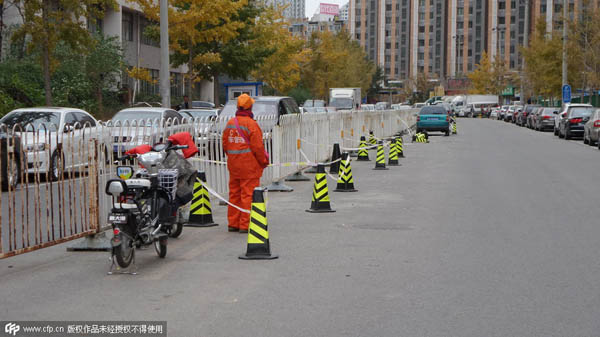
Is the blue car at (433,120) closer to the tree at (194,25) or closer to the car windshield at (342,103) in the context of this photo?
the tree at (194,25)

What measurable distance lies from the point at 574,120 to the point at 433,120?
298 inches

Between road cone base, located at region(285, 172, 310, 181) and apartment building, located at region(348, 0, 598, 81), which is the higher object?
apartment building, located at region(348, 0, 598, 81)

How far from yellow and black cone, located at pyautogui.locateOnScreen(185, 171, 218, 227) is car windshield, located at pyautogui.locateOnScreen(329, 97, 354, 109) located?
153 feet

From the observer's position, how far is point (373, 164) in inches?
917

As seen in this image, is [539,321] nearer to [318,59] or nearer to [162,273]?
[162,273]

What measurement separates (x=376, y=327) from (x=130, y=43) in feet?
157

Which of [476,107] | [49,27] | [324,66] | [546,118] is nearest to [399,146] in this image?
[49,27]

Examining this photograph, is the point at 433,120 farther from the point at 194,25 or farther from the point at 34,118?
the point at 34,118

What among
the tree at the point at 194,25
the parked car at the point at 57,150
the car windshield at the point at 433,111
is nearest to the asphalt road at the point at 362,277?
the parked car at the point at 57,150

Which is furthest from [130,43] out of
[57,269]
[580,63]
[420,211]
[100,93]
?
[57,269]

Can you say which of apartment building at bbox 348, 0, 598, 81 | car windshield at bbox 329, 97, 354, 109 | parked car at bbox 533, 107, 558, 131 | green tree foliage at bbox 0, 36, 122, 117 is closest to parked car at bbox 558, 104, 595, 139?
parked car at bbox 533, 107, 558, 131

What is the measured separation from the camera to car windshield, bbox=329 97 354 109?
58.0 meters

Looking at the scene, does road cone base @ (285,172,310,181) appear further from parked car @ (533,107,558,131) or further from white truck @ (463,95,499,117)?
white truck @ (463,95,499,117)

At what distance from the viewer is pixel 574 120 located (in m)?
38.2
